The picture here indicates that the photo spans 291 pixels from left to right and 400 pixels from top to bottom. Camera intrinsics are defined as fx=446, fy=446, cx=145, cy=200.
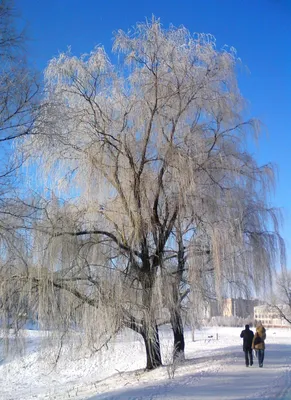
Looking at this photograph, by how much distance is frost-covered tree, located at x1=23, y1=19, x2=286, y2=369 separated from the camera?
36.6 ft

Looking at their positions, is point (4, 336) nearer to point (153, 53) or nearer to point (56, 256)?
point (56, 256)

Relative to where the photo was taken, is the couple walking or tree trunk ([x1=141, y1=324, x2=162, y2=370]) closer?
the couple walking

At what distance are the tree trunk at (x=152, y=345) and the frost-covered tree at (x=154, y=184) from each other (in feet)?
0.10

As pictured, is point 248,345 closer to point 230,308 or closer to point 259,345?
point 259,345

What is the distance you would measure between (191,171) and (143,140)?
5.71 ft

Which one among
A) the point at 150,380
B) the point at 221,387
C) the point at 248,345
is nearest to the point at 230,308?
the point at 248,345

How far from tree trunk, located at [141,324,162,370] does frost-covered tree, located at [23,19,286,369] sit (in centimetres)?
3

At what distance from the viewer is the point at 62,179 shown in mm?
12344

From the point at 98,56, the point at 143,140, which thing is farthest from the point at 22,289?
the point at 98,56

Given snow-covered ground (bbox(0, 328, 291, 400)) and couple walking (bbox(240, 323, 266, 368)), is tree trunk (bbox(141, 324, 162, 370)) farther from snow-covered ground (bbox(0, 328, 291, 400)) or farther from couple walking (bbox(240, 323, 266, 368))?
couple walking (bbox(240, 323, 266, 368))

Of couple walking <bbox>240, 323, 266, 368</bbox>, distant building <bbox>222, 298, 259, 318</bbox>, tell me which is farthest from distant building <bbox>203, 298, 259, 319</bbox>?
couple walking <bbox>240, 323, 266, 368</bbox>

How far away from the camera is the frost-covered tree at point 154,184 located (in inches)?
440

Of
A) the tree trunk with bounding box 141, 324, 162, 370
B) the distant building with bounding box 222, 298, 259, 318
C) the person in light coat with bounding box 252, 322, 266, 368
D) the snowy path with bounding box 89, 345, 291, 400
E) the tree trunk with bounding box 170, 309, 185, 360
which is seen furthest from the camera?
the distant building with bounding box 222, 298, 259, 318

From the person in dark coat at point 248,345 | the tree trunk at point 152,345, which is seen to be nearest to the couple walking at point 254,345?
the person in dark coat at point 248,345
